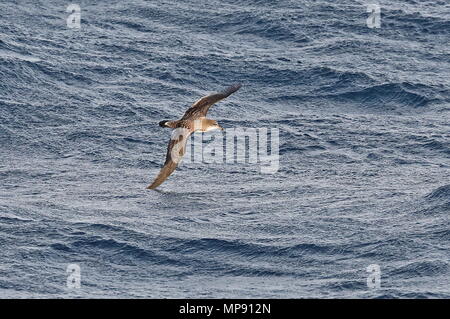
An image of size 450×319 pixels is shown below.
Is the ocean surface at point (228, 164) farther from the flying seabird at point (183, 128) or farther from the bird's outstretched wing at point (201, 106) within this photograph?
the bird's outstretched wing at point (201, 106)

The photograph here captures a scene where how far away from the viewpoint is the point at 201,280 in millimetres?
29469

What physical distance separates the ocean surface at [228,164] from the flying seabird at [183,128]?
4.42 feet

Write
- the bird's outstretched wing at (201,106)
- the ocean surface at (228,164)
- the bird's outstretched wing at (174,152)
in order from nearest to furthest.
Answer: the ocean surface at (228,164) → the bird's outstretched wing at (174,152) → the bird's outstretched wing at (201,106)

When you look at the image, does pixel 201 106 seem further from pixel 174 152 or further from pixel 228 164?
pixel 228 164

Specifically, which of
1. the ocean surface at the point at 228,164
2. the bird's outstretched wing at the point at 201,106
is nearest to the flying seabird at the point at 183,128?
the bird's outstretched wing at the point at 201,106

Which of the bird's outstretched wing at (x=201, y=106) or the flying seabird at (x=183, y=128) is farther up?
the bird's outstretched wing at (x=201, y=106)

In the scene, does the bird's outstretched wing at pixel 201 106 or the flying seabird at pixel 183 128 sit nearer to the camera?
the flying seabird at pixel 183 128

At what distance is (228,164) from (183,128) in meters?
4.24

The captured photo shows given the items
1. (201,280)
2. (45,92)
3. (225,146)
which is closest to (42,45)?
(45,92)

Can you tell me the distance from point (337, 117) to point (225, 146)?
4.27m

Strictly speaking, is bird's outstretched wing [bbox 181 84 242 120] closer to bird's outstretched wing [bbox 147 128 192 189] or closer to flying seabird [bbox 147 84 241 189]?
flying seabird [bbox 147 84 241 189]

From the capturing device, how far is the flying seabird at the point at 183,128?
3184 centimetres
